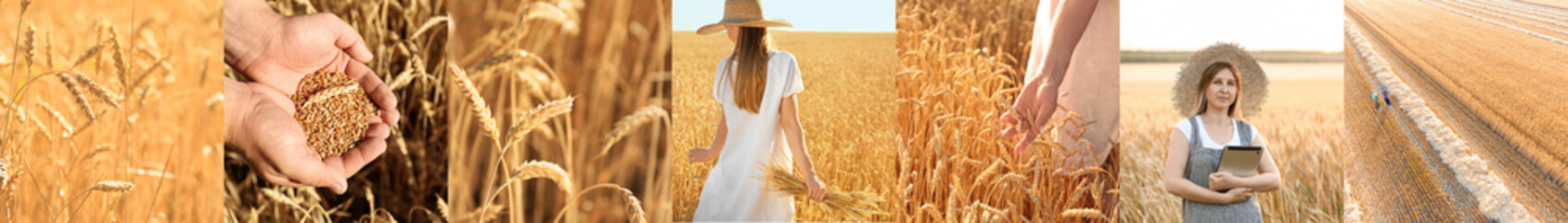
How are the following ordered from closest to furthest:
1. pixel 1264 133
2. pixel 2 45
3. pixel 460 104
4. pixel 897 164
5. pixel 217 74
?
1. pixel 460 104
2. pixel 217 74
3. pixel 2 45
4. pixel 1264 133
5. pixel 897 164

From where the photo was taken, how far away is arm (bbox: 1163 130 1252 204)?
302cm

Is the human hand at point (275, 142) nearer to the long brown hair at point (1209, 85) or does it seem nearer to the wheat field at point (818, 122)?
the wheat field at point (818, 122)

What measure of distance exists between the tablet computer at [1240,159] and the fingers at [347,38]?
238 centimetres

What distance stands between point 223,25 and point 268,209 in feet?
1.41

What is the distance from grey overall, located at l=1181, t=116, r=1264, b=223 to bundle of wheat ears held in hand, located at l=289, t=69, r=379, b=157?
2299 mm

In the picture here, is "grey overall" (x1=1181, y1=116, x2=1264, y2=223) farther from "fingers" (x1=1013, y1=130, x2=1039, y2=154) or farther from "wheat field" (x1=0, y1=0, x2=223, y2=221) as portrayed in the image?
"wheat field" (x1=0, y1=0, x2=223, y2=221)

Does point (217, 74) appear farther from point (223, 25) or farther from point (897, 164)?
point (897, 164)

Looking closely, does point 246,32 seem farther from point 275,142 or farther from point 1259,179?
point 1259,179

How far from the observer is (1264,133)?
3.22 metres

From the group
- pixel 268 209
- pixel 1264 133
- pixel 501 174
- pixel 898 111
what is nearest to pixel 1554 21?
pixel 1264 133

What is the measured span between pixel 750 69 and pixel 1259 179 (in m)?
1.58

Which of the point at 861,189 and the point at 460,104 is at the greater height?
the point at 460,104

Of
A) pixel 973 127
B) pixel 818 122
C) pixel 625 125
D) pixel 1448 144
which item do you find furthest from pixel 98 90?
pixel 1448 144

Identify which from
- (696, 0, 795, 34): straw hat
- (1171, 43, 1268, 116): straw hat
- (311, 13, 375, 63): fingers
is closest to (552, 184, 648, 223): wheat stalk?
(311, 13, 375, 63): fingers
